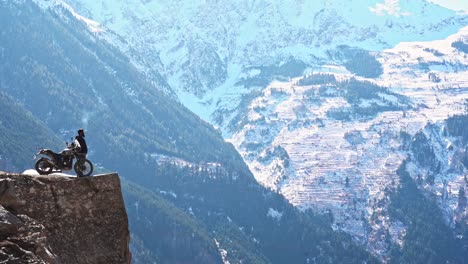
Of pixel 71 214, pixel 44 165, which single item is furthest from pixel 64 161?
pixel 71 214

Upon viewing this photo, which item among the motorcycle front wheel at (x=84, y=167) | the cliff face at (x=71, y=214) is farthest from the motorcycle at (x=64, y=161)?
the cliff face at (x=71, y=214)

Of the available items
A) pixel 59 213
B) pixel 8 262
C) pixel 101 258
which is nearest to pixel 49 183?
pixel 59 213

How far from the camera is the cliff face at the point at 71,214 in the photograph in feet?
91.0

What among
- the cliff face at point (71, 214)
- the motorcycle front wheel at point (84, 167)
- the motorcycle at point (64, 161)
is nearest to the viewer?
the cliff face at point (71, 214)

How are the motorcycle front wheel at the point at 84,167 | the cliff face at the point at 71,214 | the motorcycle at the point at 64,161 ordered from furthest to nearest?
the motorcycle at the point at 64,161 < the motorcycle front wheel at the point at 84,167 < the cliff face at the point at 71,214

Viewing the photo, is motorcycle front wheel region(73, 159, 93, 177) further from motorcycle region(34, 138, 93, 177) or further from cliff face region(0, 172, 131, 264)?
cliff face region(0, 172, 131, 264)

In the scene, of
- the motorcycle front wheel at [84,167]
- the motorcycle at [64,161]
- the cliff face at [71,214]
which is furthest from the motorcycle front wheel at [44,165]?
the cliff face at [71,214]

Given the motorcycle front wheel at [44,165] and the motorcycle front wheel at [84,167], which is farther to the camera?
the motorcycle front wheel at [44,165]

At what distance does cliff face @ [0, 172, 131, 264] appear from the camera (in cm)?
2773

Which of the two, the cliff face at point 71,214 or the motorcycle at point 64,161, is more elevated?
the motorcycle at point 64,161

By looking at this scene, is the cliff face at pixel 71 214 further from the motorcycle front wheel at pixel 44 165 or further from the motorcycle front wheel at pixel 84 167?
the motorcycle front wheel at pixel 44 165

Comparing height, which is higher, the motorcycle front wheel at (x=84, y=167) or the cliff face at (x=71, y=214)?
the motorcycle front wheel at (x=84, y=167)

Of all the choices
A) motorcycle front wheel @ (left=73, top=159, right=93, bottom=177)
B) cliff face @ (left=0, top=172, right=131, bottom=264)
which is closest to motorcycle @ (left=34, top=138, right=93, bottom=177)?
motorcycle front wheel @ (left=73, top=159, right=93, bottom=177)

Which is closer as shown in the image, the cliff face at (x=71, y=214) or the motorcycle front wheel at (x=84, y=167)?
the cliff face at (x=71, y=214)
